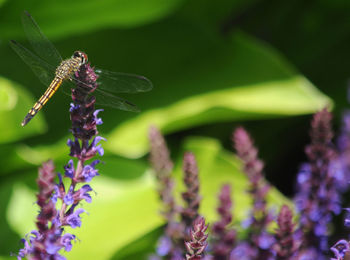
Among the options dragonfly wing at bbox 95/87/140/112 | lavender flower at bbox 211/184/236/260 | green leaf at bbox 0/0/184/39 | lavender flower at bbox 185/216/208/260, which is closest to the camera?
lavender flower at bbox 185/216/208/260

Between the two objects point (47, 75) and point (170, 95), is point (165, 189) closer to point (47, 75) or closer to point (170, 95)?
point (47, 75)

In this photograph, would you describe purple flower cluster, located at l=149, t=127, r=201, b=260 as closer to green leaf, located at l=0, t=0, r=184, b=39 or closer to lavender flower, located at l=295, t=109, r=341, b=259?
lavender flower, located at l=295, t=109, r=341, b=259

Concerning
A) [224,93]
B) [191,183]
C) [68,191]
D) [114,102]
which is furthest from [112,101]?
[224,93]

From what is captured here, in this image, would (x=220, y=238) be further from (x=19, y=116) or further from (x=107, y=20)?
(x=107, y=20)

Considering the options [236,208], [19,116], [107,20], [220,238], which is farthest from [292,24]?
[220,238]

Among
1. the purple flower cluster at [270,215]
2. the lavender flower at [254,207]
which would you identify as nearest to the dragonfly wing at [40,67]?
the purple flower cluster at [270,215]

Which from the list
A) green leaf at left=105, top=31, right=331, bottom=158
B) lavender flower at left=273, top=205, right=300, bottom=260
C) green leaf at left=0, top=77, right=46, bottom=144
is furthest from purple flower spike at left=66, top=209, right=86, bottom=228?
green leaf at left=105, top=31, right=331, bottom=158

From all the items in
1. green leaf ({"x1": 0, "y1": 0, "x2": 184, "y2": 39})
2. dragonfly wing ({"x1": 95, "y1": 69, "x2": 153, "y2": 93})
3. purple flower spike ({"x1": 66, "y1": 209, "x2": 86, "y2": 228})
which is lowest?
purple flower spike ({"x1": 66, "y1": 209, "x2": 86, "y2": 228})
